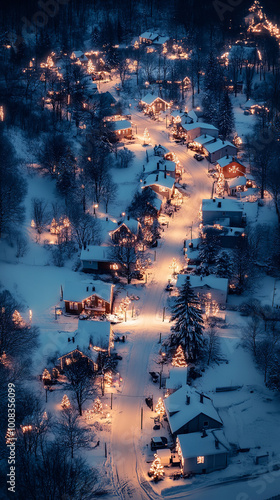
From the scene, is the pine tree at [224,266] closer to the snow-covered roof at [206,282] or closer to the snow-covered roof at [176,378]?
the snow-covered roof at [206,282]

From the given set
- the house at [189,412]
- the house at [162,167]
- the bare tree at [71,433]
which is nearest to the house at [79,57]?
the house at [162,167]

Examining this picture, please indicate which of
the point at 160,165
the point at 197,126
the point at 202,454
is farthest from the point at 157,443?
the point at 197,126

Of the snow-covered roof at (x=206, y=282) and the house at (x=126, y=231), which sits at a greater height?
the house at (x=126, y=231)

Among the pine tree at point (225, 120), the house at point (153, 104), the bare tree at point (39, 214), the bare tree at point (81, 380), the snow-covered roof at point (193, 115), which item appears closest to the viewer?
the bare tree at point (81, 380)

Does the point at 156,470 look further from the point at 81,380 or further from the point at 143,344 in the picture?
the point at 143,344

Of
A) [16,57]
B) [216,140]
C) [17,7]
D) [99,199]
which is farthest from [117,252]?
[17,7]

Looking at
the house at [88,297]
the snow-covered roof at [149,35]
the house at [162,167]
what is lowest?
the house at [88,297]

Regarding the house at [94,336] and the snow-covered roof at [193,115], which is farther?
the snow-covered roof at [193,115]
